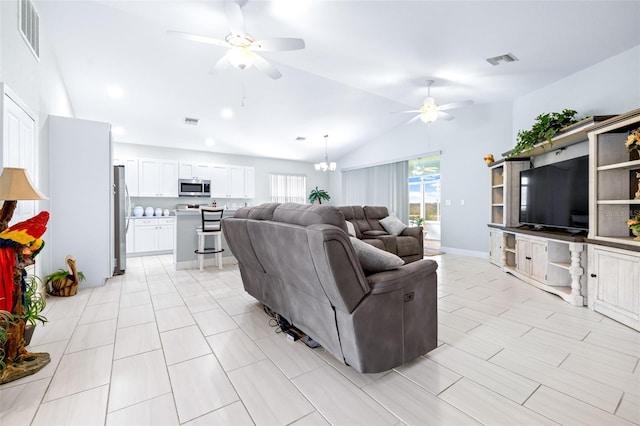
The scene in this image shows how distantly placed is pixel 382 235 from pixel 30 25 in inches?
198

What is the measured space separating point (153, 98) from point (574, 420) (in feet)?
20.3

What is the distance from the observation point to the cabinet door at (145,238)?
5961mm

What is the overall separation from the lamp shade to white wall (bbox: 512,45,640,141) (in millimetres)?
5441

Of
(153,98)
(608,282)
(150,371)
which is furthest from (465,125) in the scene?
(150,371)

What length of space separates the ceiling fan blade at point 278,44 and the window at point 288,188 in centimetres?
581

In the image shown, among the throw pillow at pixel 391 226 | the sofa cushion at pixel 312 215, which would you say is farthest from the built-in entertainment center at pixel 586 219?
the sofa cushion at pixel 312 215

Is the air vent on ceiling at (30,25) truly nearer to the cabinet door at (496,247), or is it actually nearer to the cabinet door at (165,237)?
the cabinet door at (165,237)

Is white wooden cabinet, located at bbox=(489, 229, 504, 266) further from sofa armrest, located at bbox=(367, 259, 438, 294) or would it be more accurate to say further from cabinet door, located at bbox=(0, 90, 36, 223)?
cabinet door, located at bbox=(0, 90, 36, 223)

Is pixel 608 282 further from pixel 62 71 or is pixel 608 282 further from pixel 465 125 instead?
pixel 62 71

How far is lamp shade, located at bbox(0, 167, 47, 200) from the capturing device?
5.30 ft

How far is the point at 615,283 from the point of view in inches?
98.2

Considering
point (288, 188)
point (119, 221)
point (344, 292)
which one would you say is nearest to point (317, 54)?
point (344, 292)

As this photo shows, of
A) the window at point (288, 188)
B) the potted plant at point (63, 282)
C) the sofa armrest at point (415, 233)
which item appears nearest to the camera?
the potted plant at point (63, 282)

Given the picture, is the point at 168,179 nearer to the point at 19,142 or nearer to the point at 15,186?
the point at 19,142
